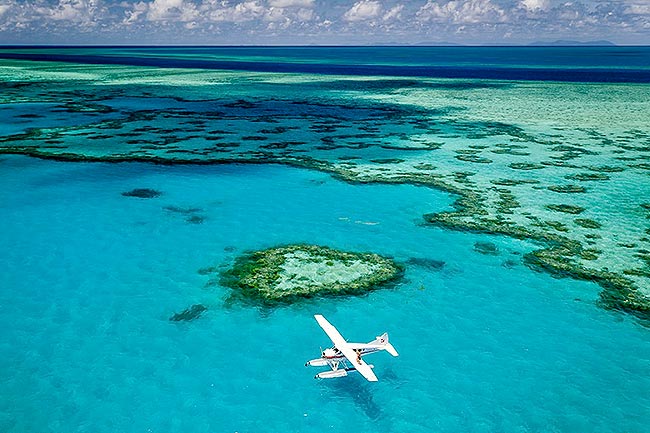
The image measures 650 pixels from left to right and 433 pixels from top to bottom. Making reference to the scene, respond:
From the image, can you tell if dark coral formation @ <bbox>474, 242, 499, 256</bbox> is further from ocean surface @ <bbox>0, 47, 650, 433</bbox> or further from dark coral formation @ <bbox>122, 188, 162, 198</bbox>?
dark coral formation @ <bbox>122, 188, 162, 198</bbox>

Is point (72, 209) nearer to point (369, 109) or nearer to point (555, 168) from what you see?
point (555, 168)

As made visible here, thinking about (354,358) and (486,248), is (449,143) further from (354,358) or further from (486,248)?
(354,358)

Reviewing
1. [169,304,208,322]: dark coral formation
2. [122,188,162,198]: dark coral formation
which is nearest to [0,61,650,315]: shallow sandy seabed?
[122,188,162,198]: dark coral formation

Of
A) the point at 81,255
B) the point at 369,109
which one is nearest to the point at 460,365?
the point at 81,255

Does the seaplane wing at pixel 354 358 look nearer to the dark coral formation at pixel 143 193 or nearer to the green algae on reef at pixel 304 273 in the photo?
the green algae on reef at pixel 304 273

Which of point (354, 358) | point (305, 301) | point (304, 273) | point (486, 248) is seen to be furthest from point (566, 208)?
point (354, 358)

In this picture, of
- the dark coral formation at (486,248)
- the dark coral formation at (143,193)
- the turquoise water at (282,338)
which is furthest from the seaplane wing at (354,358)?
the dark coral formation at (143,193)

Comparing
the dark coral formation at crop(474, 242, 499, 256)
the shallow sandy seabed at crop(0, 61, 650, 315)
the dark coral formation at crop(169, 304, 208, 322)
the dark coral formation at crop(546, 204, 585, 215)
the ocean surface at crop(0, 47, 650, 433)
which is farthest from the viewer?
the dark coral formation at crop(546, 204, 585, 215)
